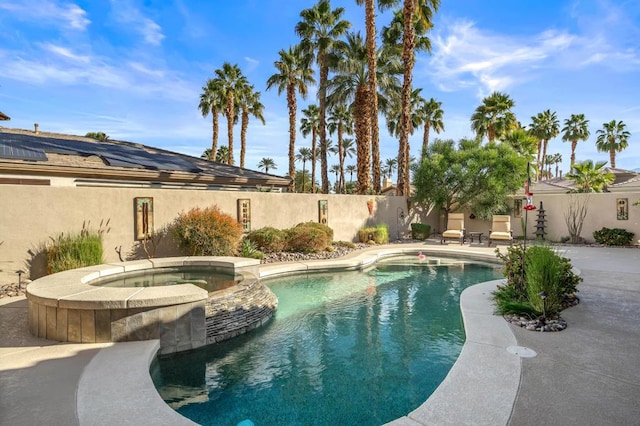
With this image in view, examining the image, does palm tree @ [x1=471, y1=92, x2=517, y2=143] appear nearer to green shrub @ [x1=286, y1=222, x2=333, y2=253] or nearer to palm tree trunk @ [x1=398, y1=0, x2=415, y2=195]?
palm tree trunk @ [x1=398, y1=0, x2=415, y2=195]

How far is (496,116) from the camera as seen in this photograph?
2572 cm

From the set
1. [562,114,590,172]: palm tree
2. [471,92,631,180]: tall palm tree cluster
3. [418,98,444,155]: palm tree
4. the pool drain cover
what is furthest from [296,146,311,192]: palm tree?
the pool drain cover

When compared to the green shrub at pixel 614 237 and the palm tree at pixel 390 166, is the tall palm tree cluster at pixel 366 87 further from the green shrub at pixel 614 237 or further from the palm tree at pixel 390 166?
the palm tree at pixel 390 166

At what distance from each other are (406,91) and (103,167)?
14.2 metres

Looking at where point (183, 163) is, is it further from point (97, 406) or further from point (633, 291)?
point (633, 291)

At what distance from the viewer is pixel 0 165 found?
9609 mm

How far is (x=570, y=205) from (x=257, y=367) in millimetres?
16676

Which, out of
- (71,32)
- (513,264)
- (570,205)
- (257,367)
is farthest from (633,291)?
(71,32)

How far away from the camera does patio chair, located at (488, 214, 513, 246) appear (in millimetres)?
15159

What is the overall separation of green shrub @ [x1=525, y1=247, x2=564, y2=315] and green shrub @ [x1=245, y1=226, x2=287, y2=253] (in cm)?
794

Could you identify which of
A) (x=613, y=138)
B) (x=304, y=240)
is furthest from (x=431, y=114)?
(x=304, y=240)

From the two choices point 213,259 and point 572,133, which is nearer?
point 213,259

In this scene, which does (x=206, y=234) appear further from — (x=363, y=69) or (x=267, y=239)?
(x=363, y=69)

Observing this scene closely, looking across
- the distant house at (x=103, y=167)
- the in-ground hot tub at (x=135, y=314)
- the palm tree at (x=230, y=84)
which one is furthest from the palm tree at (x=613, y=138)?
the in-ground hot tub at (x=135, y=314)
